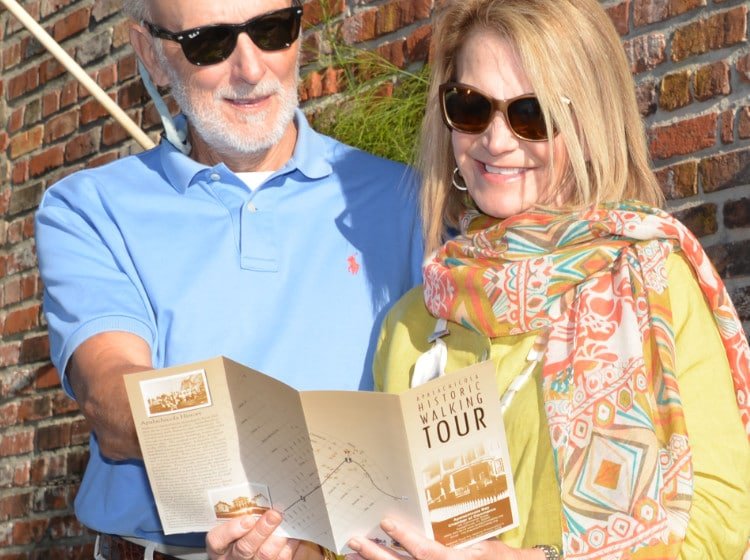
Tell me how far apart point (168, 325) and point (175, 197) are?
0.29 m

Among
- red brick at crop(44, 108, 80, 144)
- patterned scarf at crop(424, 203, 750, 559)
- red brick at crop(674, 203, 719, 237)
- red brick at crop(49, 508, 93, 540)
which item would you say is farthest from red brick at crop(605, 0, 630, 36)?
red brick at crop(49, 508, 93, 540)

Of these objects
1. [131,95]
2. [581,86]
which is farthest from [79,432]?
[581,86]

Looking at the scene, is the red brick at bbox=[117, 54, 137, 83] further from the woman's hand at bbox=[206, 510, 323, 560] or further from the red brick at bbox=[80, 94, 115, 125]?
the woman's hand at bbox=[206, 510, 323, 560]

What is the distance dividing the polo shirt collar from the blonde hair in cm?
46

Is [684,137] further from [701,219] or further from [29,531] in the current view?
[29,531]

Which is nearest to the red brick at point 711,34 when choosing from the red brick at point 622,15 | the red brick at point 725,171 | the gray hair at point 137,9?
the red brick at point 622,15

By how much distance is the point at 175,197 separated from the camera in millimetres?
2484

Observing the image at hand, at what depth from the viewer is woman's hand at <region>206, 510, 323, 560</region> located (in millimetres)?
1923

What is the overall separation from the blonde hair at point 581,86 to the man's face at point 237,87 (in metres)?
0.44

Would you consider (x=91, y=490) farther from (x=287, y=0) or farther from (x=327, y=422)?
(x=287, y=0)

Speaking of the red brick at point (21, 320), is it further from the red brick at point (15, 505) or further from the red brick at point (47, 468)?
the red brick at point (15, 505)

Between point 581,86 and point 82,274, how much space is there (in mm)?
997

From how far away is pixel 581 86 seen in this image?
211 centimetres

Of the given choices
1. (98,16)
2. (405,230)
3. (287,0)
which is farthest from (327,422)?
(98,16)
